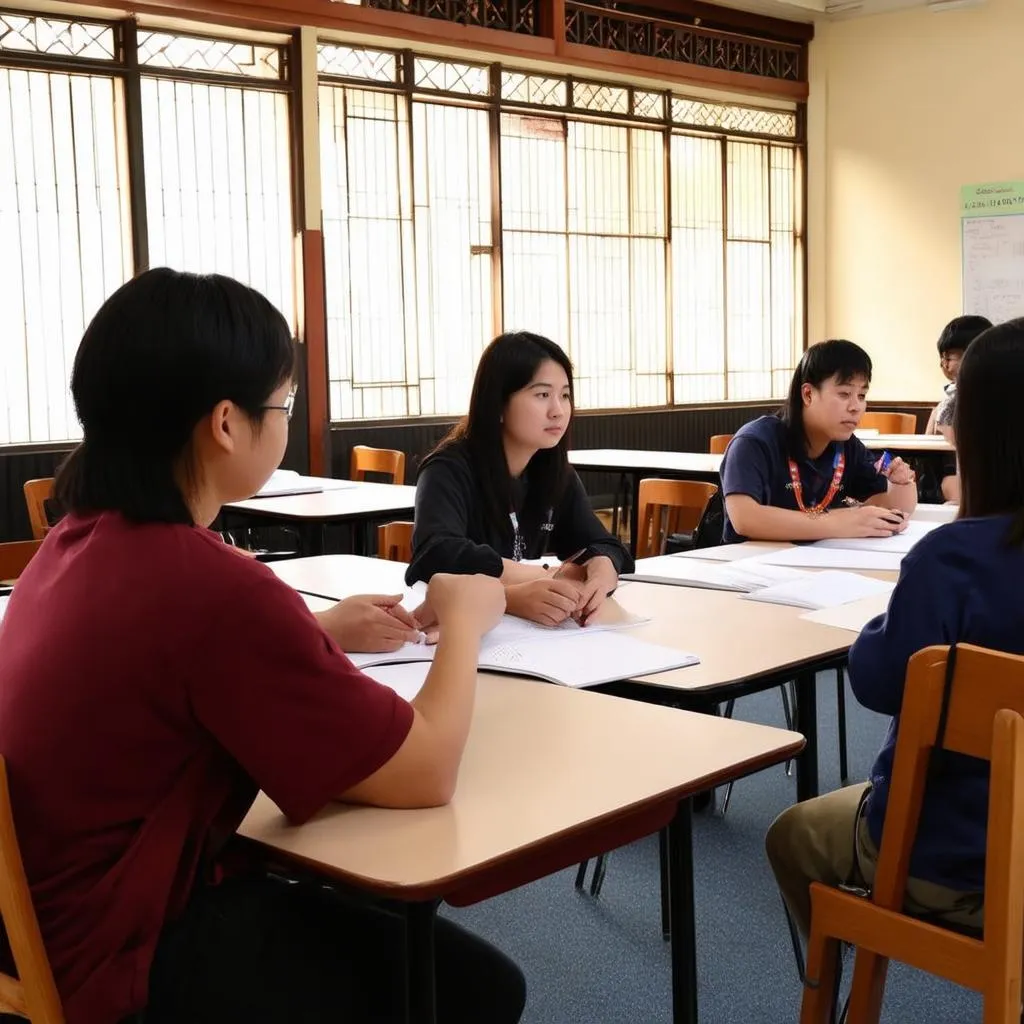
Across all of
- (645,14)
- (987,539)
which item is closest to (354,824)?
(987,539)

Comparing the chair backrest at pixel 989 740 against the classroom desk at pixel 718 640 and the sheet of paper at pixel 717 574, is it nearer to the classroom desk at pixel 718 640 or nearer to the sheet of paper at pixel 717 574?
the classroom desk at pixel 718 640

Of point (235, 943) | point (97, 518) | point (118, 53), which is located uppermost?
point (118, 53)

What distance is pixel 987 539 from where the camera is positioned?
1.53 metres

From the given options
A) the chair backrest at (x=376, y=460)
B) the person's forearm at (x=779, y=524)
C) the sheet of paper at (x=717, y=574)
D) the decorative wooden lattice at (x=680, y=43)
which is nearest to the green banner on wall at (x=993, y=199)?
the decorative wooden lattice at (x=680, y=43)

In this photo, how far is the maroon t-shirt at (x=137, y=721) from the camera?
3.92ft

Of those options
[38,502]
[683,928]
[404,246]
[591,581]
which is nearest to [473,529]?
[591,581]

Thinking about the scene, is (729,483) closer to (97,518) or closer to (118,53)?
(97,518)

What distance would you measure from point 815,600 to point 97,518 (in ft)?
5.10

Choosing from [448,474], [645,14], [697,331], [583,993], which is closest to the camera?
[583,993]

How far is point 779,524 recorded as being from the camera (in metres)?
3.26

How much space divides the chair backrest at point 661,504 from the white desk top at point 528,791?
2.01 metres

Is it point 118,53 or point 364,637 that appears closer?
point 364,637

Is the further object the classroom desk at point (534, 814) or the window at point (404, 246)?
the window at point (404, 246)

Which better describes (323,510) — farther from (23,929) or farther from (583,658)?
(23,929)
